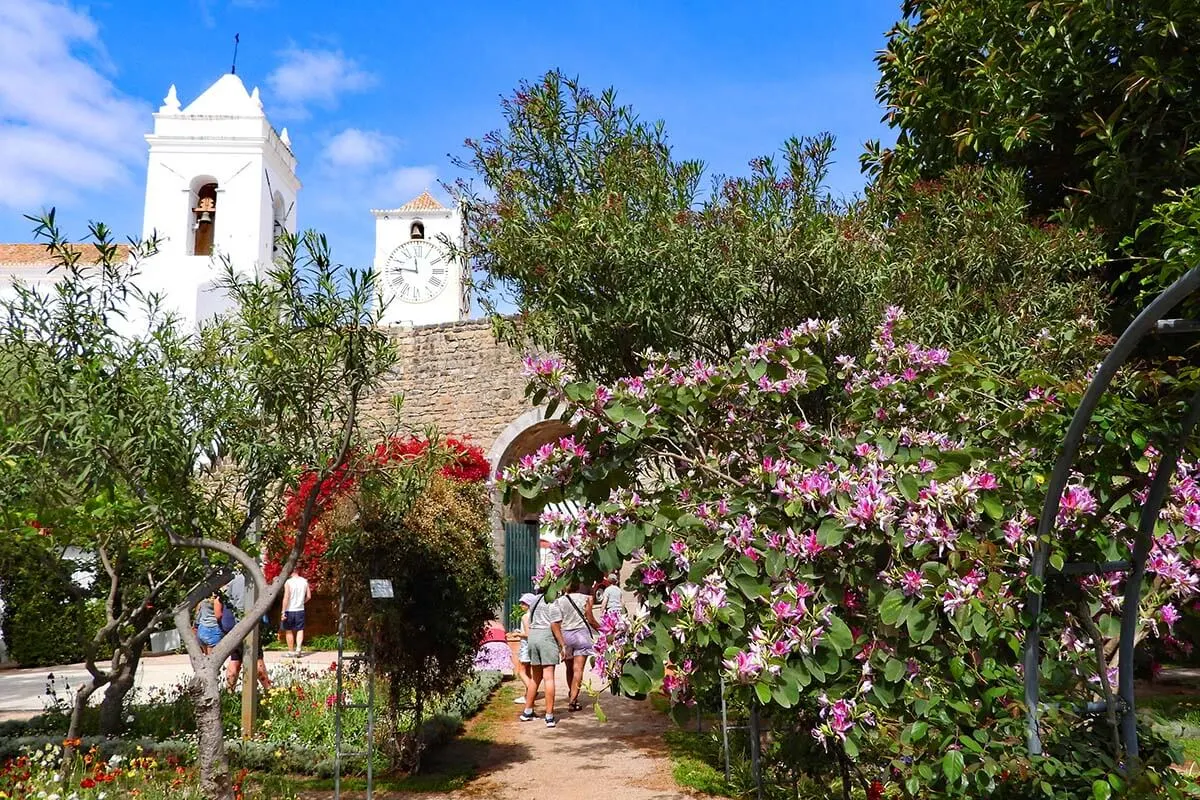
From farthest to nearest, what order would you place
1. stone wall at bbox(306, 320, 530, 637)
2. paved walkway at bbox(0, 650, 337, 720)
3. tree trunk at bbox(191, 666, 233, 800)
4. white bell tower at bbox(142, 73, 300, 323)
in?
white bell tower at bbox(142, 73, 300, 323) < stone wall at bbox(306, 320, 530, 637) < paved walkway at bbox(0, 650, 337, 720) < tree trunk at bbox(191, 666, 233, 800)

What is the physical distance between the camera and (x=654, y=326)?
19.5ft

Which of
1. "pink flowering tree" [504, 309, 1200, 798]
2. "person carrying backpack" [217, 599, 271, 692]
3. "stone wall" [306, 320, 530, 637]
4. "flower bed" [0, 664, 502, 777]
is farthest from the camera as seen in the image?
"stone wall" [306, 320, 530, 637]

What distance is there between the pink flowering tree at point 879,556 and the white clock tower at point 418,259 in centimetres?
3925

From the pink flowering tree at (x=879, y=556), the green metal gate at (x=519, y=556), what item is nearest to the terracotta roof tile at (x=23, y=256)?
the green metal gate at (x=519, y=556)

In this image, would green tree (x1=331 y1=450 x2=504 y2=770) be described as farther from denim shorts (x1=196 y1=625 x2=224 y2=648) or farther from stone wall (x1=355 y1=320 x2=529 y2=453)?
stone wall (x1=355 y1=320 x2=529 y2=453)

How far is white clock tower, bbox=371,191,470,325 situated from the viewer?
44.2m

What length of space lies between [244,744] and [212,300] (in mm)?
22135

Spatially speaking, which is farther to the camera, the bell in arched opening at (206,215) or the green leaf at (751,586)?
the bell in arched opening at (206,215)

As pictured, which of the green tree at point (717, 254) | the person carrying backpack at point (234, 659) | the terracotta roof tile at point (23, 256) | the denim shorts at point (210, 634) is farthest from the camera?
the terracotta roof tile at point (23, 256)

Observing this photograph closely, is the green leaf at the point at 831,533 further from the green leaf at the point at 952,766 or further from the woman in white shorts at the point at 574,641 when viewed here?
the woman in white shorts at the point at 574,641

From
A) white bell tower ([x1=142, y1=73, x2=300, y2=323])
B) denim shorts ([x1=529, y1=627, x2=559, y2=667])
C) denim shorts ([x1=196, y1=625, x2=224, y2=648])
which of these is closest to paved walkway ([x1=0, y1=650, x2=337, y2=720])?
denim shorts ([x1=196, y1=625, x2=224, y2=648])

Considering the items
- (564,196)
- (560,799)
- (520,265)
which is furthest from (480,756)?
(564,196)

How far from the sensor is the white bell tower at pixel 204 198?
2503 cm

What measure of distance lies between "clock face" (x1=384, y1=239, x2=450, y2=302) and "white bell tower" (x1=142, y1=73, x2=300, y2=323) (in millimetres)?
16808
